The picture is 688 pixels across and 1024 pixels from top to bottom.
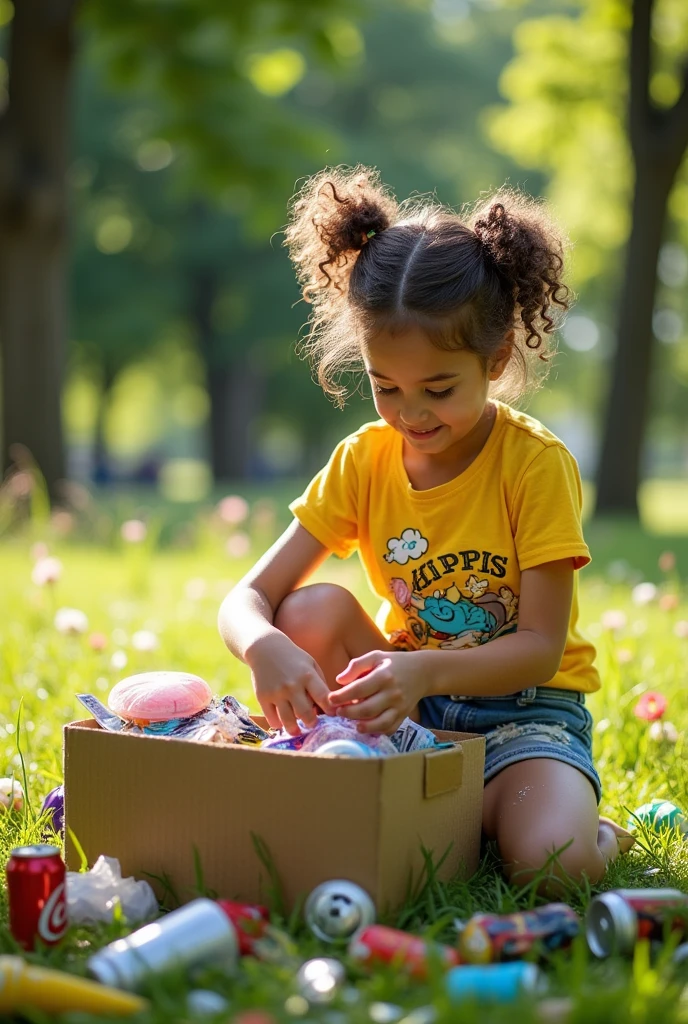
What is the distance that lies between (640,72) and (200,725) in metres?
8.33

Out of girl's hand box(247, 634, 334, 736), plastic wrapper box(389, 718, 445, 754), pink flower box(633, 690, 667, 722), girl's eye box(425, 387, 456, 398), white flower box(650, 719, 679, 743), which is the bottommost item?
white flower box(650, 719, 679, 743)

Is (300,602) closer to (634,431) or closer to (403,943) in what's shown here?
(403,943)

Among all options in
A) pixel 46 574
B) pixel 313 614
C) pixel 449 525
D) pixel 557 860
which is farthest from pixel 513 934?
pixel 46 574

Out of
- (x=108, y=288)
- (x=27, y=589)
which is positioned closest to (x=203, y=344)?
(x=108, y=288)

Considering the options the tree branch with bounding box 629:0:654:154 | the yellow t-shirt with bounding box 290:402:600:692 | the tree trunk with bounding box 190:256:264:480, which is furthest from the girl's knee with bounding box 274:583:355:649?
the tree trunk with bounding box 190:256:264:480

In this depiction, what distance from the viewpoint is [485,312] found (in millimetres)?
2174

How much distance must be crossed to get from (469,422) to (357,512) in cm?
35

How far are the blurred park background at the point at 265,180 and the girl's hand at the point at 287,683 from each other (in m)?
1.14

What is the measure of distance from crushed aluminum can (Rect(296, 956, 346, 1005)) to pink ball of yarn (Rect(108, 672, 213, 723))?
0.69 meters

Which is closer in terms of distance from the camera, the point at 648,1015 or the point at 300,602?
the point at 648,1015

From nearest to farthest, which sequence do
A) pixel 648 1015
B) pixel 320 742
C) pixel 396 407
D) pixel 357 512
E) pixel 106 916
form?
1. pixel 648 1015
2. pixel 106 916
3. pixel 320 742
4. pixel 396 407
5. pixel 357 512

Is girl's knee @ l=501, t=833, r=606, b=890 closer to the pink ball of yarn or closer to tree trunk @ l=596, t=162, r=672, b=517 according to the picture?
the pink ball of yarn

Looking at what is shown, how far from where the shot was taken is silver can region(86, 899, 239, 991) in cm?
142

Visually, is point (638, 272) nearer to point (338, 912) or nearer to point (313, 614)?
point (313, 614)
